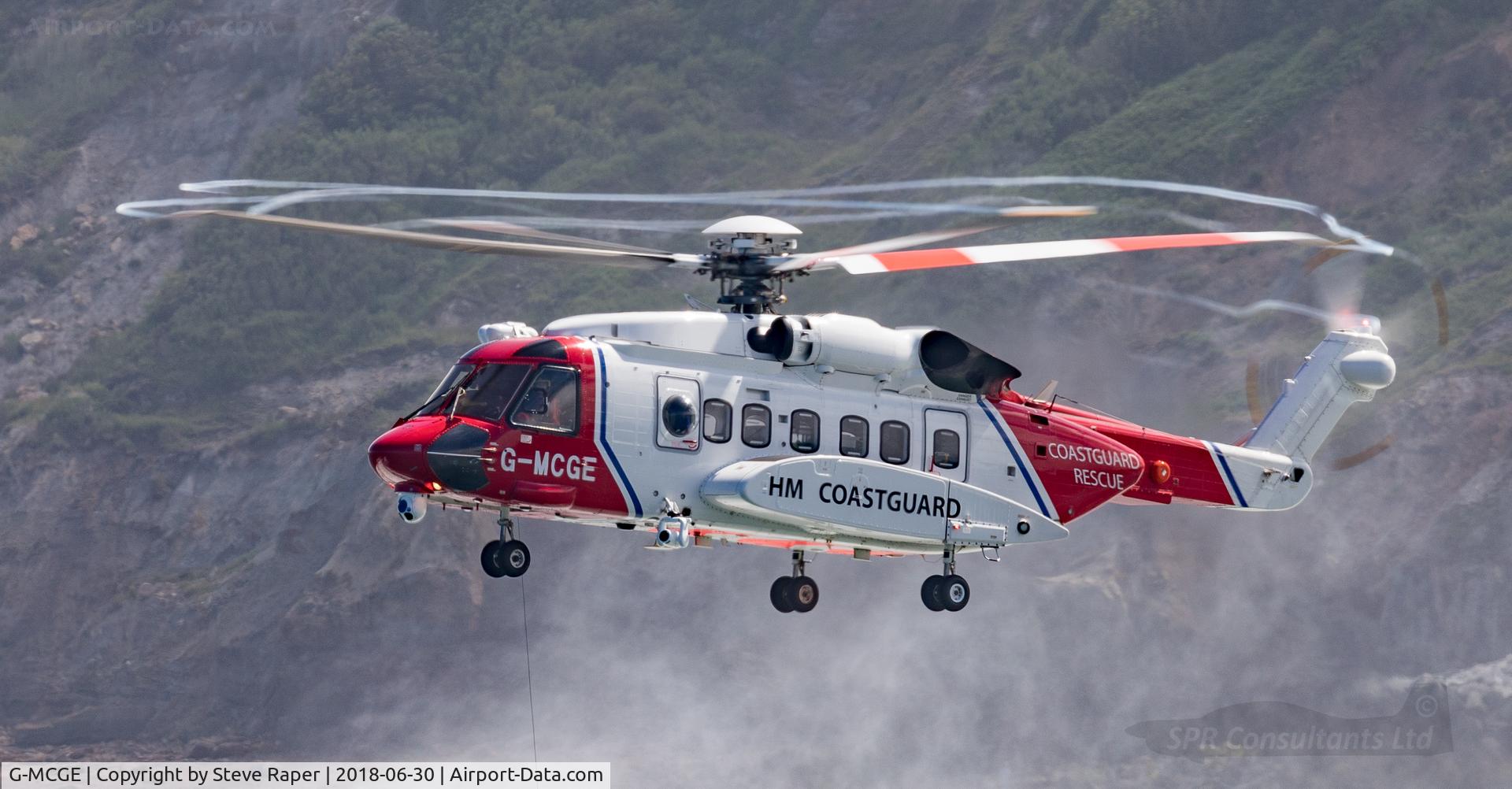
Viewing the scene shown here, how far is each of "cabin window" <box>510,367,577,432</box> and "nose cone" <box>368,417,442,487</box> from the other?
0.95m

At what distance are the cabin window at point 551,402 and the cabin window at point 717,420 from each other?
57.7 inches

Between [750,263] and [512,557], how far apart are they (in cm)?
425

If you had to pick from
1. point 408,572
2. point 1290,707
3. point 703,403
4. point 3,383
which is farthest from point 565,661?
point 703,403

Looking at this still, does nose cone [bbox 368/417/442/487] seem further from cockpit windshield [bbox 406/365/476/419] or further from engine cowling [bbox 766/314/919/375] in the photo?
engine cowling [bbox 766/314/919/375]

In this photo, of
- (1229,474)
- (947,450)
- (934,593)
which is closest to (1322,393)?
(1229,474)

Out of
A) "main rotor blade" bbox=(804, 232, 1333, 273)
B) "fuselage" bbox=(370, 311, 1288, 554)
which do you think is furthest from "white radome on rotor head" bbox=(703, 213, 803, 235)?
"fuselage" bbox=(370, 311, 1288, 554)

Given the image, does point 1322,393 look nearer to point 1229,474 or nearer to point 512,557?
point 1229,474

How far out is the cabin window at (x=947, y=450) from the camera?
79.5 feet

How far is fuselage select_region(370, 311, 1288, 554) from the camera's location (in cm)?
2227

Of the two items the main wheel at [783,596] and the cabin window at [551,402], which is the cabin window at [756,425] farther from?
the main wheel at [783,596]

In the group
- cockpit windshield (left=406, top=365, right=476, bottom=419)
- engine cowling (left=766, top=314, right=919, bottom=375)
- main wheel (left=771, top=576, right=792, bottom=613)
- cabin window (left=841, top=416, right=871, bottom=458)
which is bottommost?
main wheel (left=771, top=576, right=792, bottom=613)

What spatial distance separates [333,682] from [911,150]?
23.0 metres

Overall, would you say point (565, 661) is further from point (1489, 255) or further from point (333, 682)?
point (1489, 255)

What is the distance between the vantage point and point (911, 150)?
63.6 metres
